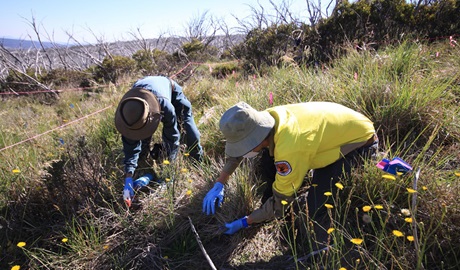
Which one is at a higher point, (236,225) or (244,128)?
(244,128)

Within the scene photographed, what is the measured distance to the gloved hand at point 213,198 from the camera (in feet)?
7.23

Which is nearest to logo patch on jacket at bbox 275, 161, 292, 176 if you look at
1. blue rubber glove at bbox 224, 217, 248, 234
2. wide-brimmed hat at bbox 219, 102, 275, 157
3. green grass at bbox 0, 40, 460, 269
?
wide-brimmed hat at bbox 219, 102, 275, 157

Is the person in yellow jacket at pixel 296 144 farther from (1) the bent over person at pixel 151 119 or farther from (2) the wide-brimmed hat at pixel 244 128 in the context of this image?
(1) the bent over person at pixel 151 119

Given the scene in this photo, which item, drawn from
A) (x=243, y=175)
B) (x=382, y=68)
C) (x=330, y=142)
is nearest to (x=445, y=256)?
(x=330, y=142)

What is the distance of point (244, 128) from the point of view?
1.81m

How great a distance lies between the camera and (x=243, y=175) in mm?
2422

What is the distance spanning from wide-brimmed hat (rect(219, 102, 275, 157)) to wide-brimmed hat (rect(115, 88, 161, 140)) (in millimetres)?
921

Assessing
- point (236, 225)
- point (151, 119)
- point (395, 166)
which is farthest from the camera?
point (151, 119)

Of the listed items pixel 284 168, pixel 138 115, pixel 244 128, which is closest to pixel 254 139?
pixel 244 128

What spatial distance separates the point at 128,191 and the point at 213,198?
31.8 inches

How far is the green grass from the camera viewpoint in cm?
181

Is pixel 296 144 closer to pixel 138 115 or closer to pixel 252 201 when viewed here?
pixel 252 201

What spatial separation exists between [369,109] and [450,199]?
49.9 inches

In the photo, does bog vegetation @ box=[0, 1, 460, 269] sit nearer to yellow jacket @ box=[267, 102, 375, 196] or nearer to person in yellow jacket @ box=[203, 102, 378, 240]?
person in yellow jacket @ box=[203, 102, 378, 240]
